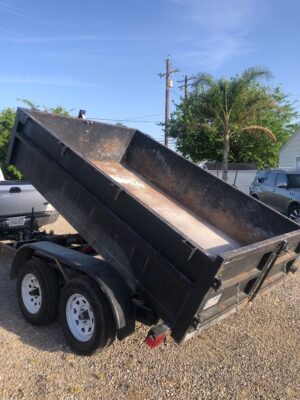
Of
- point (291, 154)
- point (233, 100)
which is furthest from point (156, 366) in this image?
point (291, 154)

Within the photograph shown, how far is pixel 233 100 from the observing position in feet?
73.7

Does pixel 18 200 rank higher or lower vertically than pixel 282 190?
higher

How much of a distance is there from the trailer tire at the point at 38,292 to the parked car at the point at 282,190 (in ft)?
30.2

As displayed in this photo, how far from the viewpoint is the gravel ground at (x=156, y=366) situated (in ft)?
11.6

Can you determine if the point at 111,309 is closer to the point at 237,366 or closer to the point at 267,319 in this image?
the point at 237,366

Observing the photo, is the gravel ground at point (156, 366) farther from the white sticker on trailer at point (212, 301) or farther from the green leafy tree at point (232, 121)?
the green leafy tree at point (232, 121)

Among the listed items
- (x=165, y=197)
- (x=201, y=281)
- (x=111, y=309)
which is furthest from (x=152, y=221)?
(x=165, y=197)

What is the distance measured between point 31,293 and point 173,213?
6.90ft

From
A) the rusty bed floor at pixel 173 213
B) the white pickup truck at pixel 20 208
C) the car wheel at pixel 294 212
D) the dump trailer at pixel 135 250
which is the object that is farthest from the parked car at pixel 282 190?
the white pickup truck at pixel 20 208

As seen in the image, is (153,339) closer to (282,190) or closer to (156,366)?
(156,366)

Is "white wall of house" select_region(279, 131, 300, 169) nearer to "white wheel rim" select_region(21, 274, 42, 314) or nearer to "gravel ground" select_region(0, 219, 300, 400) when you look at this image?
"gravel ground" select_region(0, 219, 300, 400)

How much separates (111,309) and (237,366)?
4.96ft

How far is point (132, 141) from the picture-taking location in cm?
648

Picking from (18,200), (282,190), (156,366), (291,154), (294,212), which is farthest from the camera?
(291,154)
